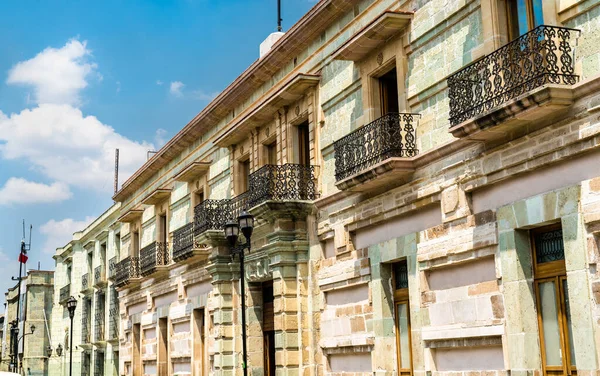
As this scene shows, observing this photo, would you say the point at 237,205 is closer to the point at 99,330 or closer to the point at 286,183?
the point at 286,183

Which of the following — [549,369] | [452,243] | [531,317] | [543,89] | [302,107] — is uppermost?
[302,107]

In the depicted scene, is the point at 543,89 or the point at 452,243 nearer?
the point at 543,89

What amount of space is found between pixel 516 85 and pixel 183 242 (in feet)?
44.1

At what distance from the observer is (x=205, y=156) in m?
22.0

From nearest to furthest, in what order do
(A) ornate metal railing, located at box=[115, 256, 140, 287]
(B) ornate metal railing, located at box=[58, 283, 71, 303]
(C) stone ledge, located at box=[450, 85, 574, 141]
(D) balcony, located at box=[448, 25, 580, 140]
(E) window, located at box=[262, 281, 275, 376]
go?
(C) stone ledge, located at box=[450, 85, 574, 141] → (D) balcony, located at box=[448, 25, 580, 140] → (E) window, located at box=[262, 281, 275, 376] → (A) ornate metal railing, located at box=[115, 256, 140, 287] → (B) ornate metal railing, located at box=[58, 283, 71, 303]

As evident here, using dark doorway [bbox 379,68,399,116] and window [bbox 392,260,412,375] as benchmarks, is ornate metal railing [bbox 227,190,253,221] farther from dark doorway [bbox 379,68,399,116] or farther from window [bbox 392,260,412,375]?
window [bbox 392,260,412,375]

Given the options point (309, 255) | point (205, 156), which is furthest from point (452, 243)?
point (205, 156)

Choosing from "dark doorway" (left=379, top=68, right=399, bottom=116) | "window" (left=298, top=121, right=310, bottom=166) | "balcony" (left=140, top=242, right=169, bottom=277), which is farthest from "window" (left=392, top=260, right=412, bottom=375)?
"balcony" (left=140, top=242, right=169, bottom=277)

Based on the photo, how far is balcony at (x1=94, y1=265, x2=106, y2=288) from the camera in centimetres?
3369

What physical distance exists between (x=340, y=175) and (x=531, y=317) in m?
4.51

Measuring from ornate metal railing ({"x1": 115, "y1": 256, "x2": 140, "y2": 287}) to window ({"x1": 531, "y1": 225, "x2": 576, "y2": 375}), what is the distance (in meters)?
18.4

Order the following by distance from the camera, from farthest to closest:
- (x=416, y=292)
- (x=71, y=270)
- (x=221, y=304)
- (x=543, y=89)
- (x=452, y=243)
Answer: (x=71, y=270) → (x=221, y=304) → (x=416, y=292) → (x=452, y=243) → (x=543, y=89)

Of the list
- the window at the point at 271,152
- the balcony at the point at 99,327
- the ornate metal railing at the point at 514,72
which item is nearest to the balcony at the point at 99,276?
the balcony at the point at 99,327

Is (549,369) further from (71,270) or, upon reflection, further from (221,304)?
(71,270)
